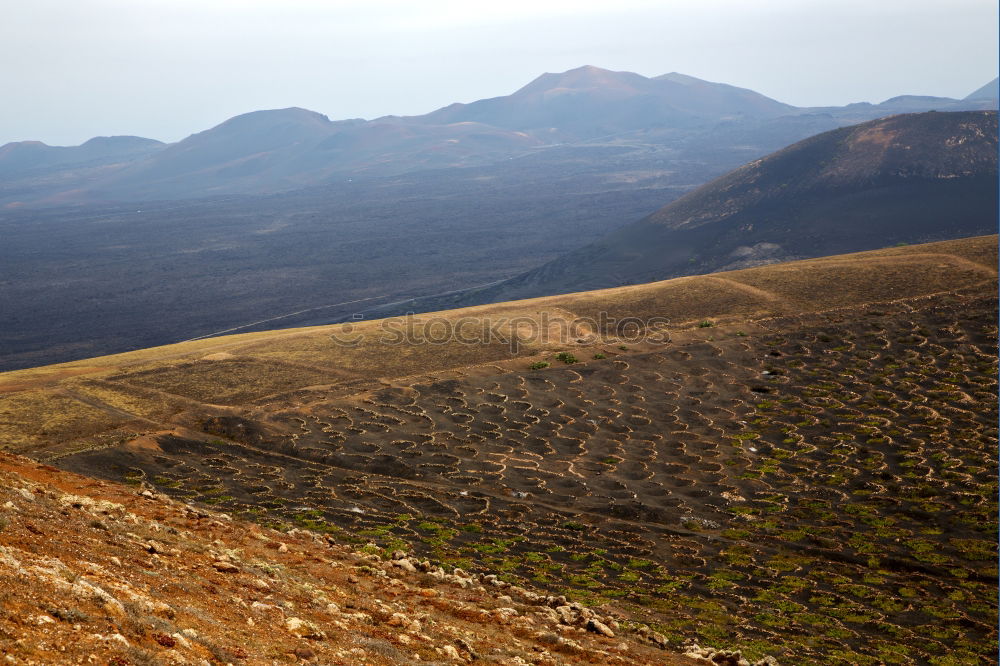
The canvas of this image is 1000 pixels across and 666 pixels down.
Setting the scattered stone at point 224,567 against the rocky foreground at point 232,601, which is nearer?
the rocky foreground at point 232,601

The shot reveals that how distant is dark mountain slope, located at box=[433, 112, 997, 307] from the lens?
4493 inches

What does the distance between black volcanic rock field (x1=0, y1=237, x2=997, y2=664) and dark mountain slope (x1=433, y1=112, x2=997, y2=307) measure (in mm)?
61749

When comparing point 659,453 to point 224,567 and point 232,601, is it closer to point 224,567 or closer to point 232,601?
point 224,567

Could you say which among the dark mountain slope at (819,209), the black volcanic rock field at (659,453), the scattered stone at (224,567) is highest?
the dark mountain slope at (819,209)

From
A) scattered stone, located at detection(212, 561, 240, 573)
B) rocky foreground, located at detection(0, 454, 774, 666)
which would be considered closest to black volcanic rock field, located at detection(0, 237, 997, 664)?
rocky foreground, located at detection(0, 454, 774, 666)

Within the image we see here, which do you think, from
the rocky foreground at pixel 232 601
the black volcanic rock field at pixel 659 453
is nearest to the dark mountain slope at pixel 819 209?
the black volcanic rock field at pixel 659 453

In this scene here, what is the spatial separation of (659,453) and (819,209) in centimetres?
10370

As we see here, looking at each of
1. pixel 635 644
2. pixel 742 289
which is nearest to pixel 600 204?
pixel 742 289

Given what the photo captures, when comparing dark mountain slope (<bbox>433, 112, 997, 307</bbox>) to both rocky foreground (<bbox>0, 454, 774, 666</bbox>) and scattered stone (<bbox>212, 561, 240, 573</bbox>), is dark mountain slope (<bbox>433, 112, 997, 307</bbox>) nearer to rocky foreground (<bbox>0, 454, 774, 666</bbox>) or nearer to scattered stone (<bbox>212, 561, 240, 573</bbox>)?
rocky foreground (<bbox>0, 454, 774, 666</bbox>)

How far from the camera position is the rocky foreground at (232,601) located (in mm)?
10594

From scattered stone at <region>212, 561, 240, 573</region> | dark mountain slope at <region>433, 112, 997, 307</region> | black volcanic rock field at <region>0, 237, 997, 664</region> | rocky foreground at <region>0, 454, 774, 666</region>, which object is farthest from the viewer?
dark mountain slope at <region>433, 112, 997, 307</region>

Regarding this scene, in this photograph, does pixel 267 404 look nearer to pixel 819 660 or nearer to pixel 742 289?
pixel 819 660

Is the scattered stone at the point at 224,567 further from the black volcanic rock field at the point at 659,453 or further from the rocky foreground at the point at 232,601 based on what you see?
the black volcanic rock field at the point at 659,453

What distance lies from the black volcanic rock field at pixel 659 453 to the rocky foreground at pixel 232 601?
10.6 ft
